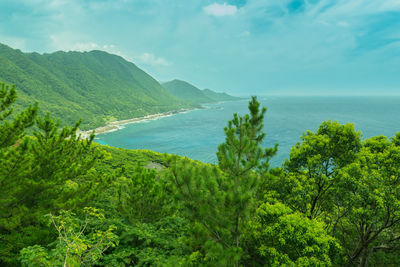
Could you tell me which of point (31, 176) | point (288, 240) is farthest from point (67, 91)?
point (288, 240)

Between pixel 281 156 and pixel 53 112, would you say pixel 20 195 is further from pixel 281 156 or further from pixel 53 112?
pixel 53 112

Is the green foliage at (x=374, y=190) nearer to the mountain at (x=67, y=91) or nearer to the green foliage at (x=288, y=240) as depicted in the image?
the green foliage at (x=288, y=240)

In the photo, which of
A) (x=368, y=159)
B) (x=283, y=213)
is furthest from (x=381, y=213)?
(x=283, y=213)

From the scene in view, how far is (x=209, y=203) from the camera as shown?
5.14 metres

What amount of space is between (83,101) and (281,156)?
476 ft

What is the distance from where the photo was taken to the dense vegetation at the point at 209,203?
5.04 m

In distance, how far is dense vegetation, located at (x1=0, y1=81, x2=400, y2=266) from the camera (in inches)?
199

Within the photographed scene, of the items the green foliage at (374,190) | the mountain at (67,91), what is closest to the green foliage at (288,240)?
the green foliage at (374,190)

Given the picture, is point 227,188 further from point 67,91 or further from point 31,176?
point 67,91

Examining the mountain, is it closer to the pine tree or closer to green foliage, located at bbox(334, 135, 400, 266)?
the pine tree

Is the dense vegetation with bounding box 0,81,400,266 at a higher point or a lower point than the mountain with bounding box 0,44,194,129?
lower

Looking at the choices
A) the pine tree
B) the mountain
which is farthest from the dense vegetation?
the mountain

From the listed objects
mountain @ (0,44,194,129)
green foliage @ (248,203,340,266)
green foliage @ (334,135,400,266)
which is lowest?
green foliage @ (248,203,340,266)

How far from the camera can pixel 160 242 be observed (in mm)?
6664
